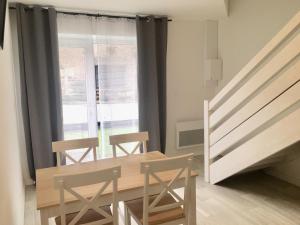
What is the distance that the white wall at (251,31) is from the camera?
11.1 ft

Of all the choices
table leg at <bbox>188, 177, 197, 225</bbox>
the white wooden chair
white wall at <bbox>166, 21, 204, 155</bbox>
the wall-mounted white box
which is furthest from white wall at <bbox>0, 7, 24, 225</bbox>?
the wall-mounted white box

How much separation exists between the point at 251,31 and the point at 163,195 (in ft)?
9.64

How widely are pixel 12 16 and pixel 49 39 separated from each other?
1.65 ft

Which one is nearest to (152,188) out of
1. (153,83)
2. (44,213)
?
(44,213)

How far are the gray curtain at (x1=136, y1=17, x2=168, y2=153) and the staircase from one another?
922 mm

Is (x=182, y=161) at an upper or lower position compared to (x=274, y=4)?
lower

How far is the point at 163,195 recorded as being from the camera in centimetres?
190

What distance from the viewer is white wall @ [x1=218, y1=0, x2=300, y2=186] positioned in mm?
3391

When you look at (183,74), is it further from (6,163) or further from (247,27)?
(6,163)

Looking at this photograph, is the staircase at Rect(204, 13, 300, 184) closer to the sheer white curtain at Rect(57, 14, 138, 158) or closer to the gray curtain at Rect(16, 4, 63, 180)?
the sheer white curtain at Rect(57, 14, 138, 158)

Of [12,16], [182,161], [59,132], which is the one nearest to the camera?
[182,161]

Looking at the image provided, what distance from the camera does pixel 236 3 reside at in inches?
157

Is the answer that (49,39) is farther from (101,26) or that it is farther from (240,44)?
(240,44)

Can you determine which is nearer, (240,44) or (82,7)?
(82,7)
